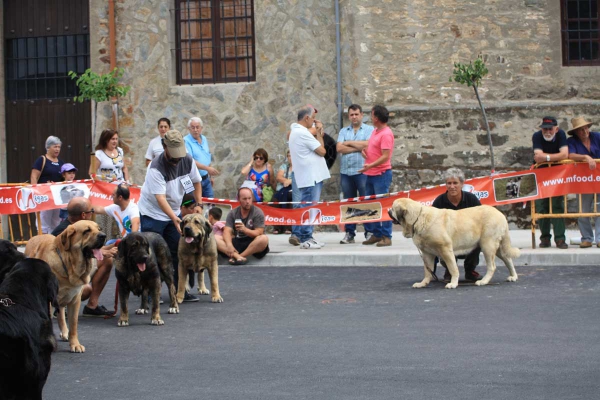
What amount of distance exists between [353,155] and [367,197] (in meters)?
0.92

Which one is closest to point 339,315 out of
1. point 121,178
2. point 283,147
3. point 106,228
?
point 106,228

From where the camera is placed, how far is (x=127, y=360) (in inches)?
342

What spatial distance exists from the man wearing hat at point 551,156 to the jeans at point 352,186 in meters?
2.78

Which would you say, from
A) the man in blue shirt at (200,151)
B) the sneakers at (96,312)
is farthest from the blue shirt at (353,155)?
the sneakers at (96,312)

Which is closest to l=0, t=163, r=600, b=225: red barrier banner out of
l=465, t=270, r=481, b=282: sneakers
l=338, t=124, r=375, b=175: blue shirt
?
l=338, t=124, r=375, b=175: blue shirt

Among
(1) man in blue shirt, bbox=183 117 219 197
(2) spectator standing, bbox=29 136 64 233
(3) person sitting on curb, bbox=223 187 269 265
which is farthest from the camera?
(1) man in blue shirt, bbox=183 117 219 197

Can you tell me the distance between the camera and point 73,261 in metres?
Result: 9.12

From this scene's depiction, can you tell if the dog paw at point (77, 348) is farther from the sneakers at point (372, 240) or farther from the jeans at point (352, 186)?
the jeans at point (352, 186)

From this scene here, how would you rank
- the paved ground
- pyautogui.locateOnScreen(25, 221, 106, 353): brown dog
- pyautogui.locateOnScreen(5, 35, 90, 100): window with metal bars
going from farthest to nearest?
pyautogui.locateOnScreen(5, 35, 90, 100): window with metal bars
pyautogui.locateOnScreen(25, 221, 106, 353): brown dog
the paved ground

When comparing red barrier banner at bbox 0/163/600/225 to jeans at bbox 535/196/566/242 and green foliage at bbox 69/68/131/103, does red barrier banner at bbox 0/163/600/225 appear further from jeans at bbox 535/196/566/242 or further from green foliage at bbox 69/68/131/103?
green foliage at bbox 69/68/131/103

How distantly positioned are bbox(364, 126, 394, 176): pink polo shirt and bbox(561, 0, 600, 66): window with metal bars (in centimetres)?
497

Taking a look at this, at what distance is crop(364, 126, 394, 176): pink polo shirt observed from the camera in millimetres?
15953

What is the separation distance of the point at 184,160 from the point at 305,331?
2796mm

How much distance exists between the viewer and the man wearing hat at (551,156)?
15.0 metres
